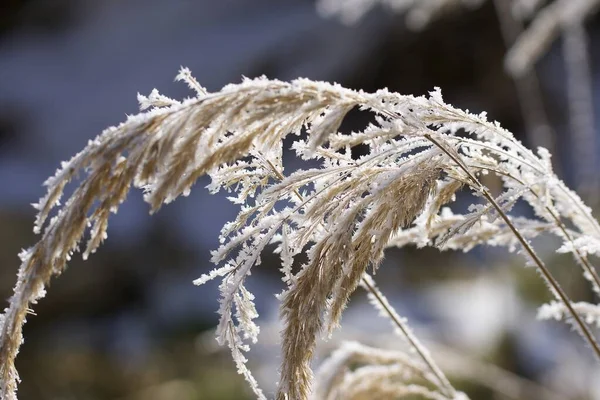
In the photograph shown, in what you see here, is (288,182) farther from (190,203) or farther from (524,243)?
(190,203)

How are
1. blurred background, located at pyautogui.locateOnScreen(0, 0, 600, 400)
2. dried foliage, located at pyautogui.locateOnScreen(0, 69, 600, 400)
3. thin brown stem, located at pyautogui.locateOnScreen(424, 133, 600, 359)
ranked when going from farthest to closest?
blurred background, located at pyautogui.locateOnScreen(0, 0, 600, 400) → thin brown stem, located at pyautogui.locateOnScreen(424, 133, 600, 359) → dried foliage, located at pyautogui.locateOnScreen(0, 69, 600, 400)

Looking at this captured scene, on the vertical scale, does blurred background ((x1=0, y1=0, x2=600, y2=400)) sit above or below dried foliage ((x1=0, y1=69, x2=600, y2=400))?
above

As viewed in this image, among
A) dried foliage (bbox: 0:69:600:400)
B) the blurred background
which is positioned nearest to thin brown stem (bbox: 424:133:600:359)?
dried foliage (bbox: 0:69:600:400)

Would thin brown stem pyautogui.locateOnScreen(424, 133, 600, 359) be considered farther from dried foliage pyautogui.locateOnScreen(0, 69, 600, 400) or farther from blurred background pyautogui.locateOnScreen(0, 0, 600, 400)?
blurred background pyautogui.locateOnScreen(0, 0, 600, 400)

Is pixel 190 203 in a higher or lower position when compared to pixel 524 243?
higher

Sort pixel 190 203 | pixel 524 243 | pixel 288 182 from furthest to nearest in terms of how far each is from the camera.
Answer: pixel 190 203, pixel 524 243, pixel 288 182

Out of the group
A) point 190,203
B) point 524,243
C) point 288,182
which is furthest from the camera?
point 190,203

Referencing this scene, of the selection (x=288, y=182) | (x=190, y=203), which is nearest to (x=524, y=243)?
(x=288, y=182)

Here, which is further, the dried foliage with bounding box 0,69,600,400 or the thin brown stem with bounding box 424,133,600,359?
the thin brown stem with bounding box 424,133,600,359

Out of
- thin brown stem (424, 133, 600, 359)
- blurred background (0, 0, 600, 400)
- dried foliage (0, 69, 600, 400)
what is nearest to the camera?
dried foliage (0, 69, 600, 400)
